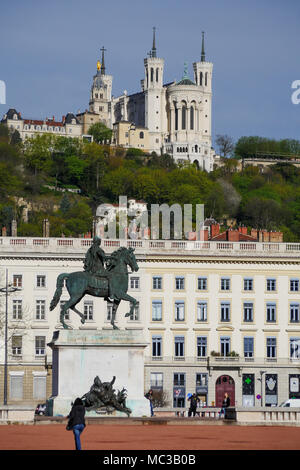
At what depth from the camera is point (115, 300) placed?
55438 millimetres

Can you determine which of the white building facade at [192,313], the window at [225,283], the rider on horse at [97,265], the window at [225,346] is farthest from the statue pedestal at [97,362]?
the window at [225,283]

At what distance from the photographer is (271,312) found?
9962 centimetres

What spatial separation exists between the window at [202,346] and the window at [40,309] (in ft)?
33.5

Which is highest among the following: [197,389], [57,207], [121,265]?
[57,207]

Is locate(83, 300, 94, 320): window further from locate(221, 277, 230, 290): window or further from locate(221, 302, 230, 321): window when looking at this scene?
locate(221, 277, 230, 290): window

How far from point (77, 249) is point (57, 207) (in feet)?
316

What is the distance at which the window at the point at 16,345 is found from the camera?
3784 inches

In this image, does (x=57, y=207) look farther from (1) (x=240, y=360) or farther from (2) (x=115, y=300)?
(2) (x=115, y=300)

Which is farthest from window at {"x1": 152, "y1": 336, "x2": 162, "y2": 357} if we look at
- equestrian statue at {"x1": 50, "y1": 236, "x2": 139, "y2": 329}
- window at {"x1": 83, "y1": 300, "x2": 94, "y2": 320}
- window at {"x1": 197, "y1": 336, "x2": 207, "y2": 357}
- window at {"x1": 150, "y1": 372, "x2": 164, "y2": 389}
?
equestrian statue at {"x1": 50, "y1": 236, "x2": 139, "y2": 329}

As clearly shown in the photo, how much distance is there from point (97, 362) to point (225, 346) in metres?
44.9

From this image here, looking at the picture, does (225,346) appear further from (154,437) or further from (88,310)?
(154,437)

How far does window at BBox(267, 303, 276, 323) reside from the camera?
99500 millimetres
